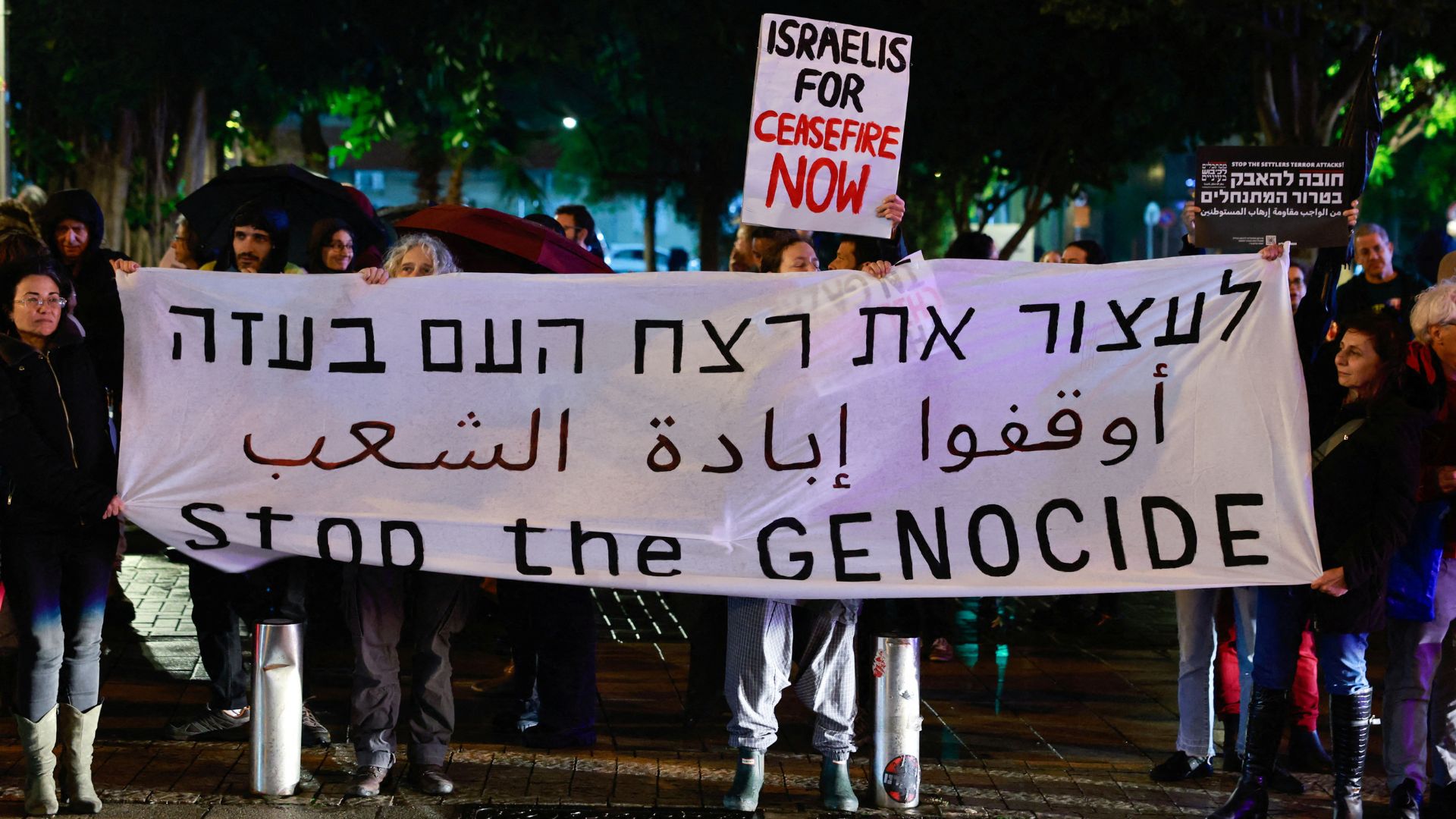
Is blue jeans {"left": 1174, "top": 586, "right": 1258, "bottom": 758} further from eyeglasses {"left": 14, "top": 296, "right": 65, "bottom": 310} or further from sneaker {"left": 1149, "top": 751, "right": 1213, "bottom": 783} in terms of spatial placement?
eyeglasses {"left": 14, "top": 296, "right": 65, "bottom": 310}

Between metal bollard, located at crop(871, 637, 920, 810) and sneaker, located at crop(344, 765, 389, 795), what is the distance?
166cm

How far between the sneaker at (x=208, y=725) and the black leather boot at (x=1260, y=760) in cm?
354

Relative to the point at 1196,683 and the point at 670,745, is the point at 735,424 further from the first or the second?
the point at 1196,683

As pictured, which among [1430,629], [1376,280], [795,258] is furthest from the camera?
[1376,280]

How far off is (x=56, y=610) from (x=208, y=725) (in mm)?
1162

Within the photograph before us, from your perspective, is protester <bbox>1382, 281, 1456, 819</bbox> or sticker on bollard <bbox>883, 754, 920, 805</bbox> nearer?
protester <bbox>1382, 281, 1456, 819</bbox>

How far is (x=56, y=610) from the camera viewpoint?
5332mm

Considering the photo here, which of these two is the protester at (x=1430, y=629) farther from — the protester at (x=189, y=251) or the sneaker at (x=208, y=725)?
the protester at (x=189, y=251)

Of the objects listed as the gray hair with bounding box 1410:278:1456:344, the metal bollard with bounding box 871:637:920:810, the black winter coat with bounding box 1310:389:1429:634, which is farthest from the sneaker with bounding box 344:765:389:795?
the gray hair with bounding box 1410:278:1456:344

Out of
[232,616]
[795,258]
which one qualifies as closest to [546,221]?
[795,258]

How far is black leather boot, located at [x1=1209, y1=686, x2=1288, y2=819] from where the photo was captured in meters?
5.49

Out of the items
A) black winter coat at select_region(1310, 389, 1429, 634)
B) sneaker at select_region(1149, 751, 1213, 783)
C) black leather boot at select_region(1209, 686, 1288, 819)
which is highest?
black winter coat at select_region(1310, 389, 1429, 634)

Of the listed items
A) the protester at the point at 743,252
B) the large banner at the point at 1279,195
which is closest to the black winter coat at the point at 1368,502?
the large banner at the point at 1279,195

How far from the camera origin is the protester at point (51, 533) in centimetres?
528
